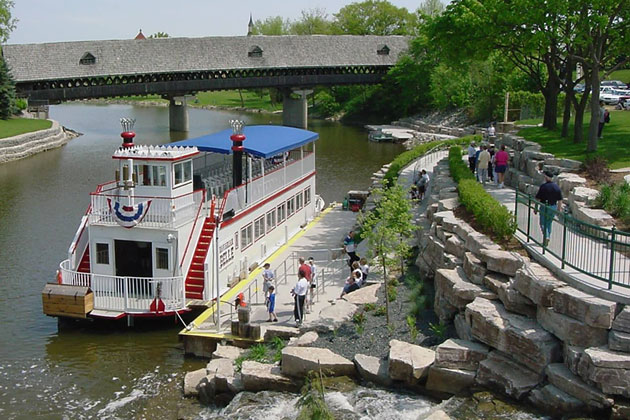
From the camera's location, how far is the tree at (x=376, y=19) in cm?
11781

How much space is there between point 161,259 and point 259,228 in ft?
18.8

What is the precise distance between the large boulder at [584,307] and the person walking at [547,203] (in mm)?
2324

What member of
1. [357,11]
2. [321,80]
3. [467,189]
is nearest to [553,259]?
[467,189]

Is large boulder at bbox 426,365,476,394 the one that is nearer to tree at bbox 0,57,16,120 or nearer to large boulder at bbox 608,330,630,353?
large boulder at bbox 608,330,630,353

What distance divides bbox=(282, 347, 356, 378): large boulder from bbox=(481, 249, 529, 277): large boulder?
13.1 ft

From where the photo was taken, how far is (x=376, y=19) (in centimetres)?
11881

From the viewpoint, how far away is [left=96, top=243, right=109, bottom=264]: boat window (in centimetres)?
2184

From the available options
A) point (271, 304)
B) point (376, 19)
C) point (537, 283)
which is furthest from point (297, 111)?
point (537, 283)

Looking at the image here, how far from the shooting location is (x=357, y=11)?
4747 inches

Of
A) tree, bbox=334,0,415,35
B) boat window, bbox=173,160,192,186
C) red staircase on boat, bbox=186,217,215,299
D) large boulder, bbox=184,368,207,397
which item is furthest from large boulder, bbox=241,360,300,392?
tree, bbox=334,0,415,35

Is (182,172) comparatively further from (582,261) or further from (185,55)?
(185,55)

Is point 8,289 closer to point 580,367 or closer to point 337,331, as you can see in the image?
point 337,331

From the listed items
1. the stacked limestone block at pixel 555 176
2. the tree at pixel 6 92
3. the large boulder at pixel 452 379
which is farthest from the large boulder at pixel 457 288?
the tree at pixel 6 92

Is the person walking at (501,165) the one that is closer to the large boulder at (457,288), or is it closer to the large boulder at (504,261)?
the large boulder at (457,288)
